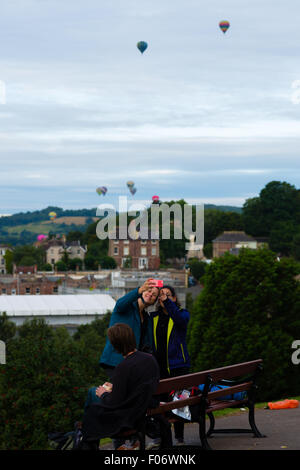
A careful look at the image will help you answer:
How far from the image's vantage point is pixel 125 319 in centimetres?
740

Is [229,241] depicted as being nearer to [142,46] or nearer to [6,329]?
[142,46]

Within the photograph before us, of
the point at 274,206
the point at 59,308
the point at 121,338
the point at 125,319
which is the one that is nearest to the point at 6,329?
the point at 59,308

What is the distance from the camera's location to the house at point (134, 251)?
15662 cm

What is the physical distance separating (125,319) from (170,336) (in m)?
0.79

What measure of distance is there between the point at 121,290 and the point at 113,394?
281 feet

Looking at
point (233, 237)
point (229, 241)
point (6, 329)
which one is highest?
point (233, 237)

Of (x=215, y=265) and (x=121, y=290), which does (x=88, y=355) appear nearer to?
(x=215, y=265)

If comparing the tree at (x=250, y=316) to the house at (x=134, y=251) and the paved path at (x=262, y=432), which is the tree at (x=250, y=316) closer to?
the paved path at (x=262, y=432)

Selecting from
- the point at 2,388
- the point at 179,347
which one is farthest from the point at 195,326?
the point at 179,347

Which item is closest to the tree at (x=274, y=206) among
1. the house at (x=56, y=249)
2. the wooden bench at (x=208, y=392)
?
the house at (x=56, y=249)

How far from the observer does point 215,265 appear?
27703 mm

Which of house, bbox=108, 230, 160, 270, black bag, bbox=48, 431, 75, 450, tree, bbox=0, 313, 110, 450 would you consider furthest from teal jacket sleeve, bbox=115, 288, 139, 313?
house, bbox=108, 230, 160, 270
